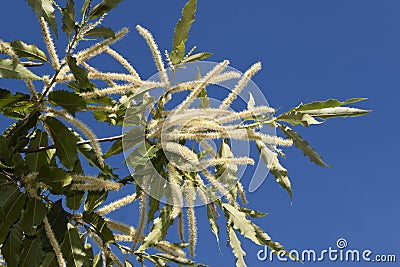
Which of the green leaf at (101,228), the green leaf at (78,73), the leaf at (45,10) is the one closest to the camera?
the leaf at (45,10)

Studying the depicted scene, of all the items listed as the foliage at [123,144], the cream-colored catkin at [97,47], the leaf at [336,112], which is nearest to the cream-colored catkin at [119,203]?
the foliage at [123,144]

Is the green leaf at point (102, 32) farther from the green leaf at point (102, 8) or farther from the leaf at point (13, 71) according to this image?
→ the leaf at point (13, 71)

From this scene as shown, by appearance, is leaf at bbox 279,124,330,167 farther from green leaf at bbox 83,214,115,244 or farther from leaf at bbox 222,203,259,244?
green leaf at bbox 83,214,115,244

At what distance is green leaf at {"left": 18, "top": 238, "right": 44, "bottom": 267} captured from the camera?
3.06m

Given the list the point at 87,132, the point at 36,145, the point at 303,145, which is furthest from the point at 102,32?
the point at 303,145

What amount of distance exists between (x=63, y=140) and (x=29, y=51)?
1.55 ft

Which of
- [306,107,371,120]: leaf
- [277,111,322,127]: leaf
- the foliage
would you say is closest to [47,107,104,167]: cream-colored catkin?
the foliage

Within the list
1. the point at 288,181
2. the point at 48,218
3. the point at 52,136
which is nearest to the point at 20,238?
the point at 48,218

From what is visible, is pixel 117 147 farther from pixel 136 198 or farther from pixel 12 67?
pixel 12 67

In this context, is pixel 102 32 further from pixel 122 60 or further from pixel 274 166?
pixel 274 166

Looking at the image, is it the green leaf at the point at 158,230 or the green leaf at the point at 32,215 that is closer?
the green leaf at the point at 32,215

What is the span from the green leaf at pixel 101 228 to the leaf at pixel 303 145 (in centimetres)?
106

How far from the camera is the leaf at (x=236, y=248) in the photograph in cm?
297

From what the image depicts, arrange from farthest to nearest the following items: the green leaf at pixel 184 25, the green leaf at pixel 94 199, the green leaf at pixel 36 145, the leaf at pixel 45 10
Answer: the green leaf at pixel 94 199, the green leaf at pixel 36 145, the green leaf at pixel 184 25, the leaf at pixel 45 10
